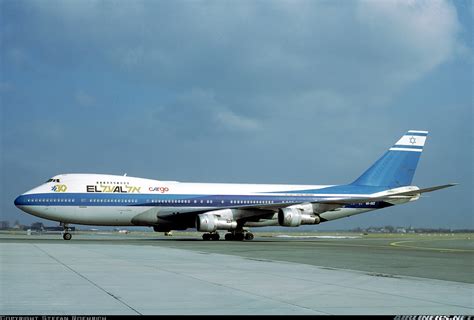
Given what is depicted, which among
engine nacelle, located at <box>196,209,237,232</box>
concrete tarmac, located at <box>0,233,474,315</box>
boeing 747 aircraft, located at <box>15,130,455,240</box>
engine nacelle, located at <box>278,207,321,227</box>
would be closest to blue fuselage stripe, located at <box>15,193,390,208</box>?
boeing 747 aircraft, located at <box>15,130,455,240</box>

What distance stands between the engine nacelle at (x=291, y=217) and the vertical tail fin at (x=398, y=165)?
985 cm

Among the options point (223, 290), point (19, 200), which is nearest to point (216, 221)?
point (19, 200)

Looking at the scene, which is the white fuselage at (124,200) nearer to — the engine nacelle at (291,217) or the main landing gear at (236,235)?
the engine nacelle at (291,217)

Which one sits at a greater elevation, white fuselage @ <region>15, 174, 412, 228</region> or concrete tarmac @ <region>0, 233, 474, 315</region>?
white fuselage @ <region>15, 174, 412, 228</region>

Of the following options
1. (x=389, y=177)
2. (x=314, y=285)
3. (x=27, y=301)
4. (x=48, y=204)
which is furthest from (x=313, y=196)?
(x=27, y=301)

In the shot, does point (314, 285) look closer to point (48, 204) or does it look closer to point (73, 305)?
point (73, 305)

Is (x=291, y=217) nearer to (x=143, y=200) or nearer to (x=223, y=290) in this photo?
(x=143, y=200)

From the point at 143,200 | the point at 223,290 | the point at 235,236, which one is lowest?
the point at 223,290

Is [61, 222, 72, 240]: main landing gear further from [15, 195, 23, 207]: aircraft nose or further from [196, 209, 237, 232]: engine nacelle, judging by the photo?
[196, 209, 237, 232]: engine nacelle

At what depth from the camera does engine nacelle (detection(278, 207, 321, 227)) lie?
40688mm

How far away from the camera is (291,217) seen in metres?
40.8

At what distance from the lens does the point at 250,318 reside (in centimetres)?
776

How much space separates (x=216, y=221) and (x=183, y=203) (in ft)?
10.3

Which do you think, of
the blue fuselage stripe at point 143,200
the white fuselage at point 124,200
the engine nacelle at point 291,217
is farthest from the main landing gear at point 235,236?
the engine nacelle at point 291,217
